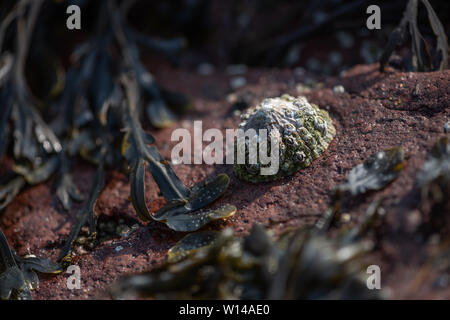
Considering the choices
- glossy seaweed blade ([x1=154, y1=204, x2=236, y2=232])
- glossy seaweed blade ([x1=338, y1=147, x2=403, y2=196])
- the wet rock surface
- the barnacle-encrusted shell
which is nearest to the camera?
the wet rock surface

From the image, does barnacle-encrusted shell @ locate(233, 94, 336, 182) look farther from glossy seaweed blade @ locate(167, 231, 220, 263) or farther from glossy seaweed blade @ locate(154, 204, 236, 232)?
glossy seaweed blade @ locate(167, 231, 220, 263)

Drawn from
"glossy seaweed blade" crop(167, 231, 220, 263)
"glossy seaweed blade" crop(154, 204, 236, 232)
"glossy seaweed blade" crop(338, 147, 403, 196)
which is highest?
"glossy seaweed blade" crop(338, 147, 403, 196)

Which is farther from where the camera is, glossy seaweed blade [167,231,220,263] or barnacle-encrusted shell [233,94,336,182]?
barnacle-encrusted shell [233,94,336,182]

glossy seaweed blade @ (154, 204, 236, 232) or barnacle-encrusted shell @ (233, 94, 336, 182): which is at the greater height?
barnacle-encrusted shell @ (233, 94, 336, 182)

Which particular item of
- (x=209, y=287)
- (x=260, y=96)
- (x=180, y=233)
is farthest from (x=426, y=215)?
(x=260, y=96)

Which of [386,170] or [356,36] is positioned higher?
[356,36]

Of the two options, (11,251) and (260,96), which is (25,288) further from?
(260,96)

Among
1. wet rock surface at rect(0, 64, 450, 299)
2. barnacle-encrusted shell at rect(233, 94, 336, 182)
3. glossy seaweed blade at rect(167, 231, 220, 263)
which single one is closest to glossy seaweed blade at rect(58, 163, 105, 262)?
wet rock surface at rect(0, 64, 450, 299)

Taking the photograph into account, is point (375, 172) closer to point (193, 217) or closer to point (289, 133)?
point (289, 133)
